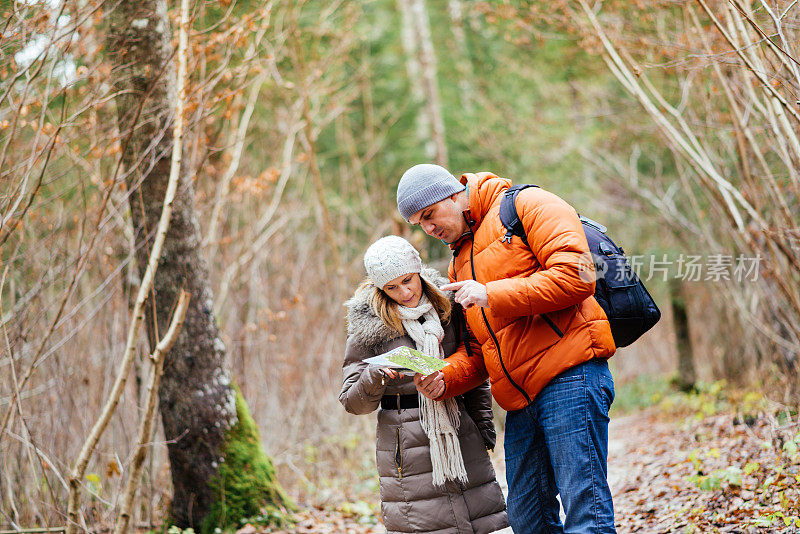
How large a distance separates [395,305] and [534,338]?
0.76 metres

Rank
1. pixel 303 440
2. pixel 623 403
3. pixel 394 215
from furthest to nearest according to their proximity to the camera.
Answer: pixel 623 403 → pixel 394 215 → pixel 303 440

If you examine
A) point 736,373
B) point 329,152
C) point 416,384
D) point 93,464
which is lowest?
point 736,373

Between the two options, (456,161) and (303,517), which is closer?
(303,517)

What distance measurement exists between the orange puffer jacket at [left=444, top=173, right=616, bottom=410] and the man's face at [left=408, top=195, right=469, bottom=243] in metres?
0.06

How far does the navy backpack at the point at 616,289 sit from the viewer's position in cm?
288

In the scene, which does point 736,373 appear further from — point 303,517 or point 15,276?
point 15,276

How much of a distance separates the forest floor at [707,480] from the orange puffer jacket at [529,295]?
1796mm

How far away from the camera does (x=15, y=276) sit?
541cm

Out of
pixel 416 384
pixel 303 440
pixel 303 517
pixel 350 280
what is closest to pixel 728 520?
pixel 416 384

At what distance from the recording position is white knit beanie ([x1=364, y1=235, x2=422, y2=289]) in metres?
3.29

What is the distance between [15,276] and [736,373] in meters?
8.75

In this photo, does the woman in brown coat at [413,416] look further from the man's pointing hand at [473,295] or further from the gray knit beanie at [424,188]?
the man's pointing hand at [473,295]

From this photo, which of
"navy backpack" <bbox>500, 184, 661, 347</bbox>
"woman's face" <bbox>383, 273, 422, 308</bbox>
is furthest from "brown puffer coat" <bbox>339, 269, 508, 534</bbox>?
"navy backpack" <bbox>500, 184, 661, 347</bbox>

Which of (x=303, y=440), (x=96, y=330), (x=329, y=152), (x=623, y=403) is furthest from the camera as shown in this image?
(x=623, y=403)
